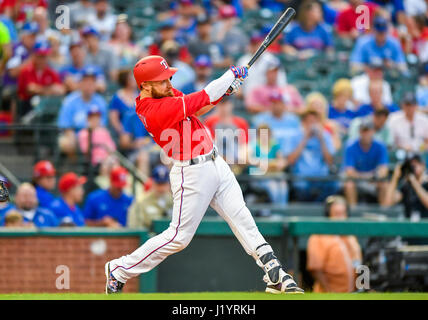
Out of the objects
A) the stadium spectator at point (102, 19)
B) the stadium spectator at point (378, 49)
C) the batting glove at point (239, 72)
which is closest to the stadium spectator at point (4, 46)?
the stadium spectator at point (102, 19)

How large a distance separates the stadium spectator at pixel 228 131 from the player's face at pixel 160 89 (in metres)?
3.46

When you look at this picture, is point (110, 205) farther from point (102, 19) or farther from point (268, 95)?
point (102, 19)

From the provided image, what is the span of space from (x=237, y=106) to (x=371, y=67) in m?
2.02

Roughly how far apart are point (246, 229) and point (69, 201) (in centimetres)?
340

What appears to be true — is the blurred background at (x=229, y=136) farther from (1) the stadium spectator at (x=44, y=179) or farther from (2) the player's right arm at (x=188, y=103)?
(2) the player's right arm at (x=188, y=103)

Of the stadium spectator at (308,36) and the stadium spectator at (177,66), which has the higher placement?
the stadium spectator at (308,36)

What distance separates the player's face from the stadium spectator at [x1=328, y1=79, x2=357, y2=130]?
5.45 metres

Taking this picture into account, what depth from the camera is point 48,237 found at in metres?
8.20

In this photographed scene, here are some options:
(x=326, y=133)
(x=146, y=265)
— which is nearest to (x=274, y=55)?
(x=326, y=133)

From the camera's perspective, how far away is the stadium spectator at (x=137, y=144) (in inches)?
386

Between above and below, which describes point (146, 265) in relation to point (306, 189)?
below
